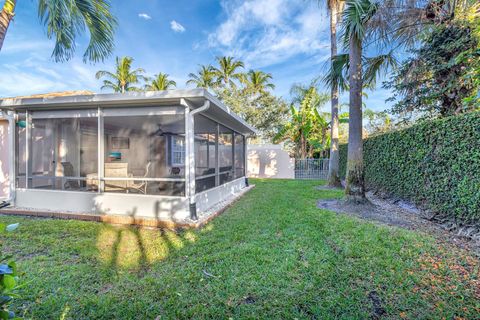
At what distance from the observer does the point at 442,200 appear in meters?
5.14

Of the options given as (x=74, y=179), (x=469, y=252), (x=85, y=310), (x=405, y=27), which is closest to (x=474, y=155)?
(x=469, y=252)

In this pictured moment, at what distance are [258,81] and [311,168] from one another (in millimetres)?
10477

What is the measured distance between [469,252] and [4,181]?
506 inches

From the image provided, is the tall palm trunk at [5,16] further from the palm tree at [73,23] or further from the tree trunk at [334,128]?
the tree trunk at [334,128]

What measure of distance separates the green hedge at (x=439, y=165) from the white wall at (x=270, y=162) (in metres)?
8.67

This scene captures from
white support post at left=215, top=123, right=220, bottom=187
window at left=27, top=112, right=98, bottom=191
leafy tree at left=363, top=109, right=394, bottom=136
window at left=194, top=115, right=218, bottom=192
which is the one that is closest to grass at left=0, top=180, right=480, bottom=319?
window at left=27, top=112, right=98, bottom=191

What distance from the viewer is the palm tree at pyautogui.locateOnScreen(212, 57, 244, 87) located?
22.3 meters

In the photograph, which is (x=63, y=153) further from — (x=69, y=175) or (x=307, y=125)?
(x=307, y=125)

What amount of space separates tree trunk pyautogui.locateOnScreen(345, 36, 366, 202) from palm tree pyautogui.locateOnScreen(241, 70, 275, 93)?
1596 centimetres

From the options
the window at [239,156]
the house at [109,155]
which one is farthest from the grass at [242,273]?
the window at [239,156]

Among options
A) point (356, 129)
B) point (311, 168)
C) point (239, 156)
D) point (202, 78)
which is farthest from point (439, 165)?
point (202, 78)

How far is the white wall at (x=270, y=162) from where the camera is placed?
16.7m

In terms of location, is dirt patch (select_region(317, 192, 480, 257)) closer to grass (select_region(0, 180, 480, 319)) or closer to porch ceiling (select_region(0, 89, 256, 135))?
grass (select_region(0, 180, 480, 319))

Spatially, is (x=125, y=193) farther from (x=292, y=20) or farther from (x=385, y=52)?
(x=292, y=20)
